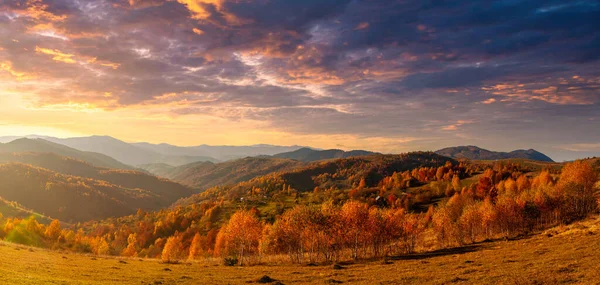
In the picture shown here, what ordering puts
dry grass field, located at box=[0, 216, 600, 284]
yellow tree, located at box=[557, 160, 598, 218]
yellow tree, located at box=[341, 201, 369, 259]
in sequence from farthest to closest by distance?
yellow tree, located at box=[557, 160, 598, 218]
yellow tree, located at box=[341, 201, 369, 259]
dry grass field, located at box=[0, 216, 600, 284]

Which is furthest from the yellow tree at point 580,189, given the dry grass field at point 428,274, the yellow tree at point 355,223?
the yellow tree at point 355,223

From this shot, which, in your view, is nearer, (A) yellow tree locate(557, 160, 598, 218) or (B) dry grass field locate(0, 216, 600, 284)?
(B) dry grass field locate(0, 216, 600, 284)

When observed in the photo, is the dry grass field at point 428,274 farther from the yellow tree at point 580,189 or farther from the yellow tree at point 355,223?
the yellow tree at point 580,189

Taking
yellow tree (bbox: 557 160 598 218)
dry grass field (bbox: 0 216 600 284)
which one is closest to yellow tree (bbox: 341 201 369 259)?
dry grass field (bbox: 0 216 600 284)

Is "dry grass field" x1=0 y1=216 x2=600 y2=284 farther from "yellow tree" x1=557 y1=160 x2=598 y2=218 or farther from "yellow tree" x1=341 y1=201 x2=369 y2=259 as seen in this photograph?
"yellow tree" x1=557 y1=160 x2=598 y2=218

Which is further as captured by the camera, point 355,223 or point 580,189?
point 580,189

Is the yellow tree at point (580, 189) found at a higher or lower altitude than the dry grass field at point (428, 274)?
higher

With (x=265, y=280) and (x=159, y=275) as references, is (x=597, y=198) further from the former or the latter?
(x=159, y=275)

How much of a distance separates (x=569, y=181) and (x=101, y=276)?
Answer: 164000 mm

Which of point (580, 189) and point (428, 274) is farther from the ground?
point (580, 189)

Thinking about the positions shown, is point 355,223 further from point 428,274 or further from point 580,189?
point 580,189

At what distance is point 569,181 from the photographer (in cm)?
13138

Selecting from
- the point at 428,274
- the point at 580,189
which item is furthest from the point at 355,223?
the point at 580,189

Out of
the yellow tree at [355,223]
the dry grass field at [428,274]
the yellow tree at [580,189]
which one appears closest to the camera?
the dry grass field at [428,274]
